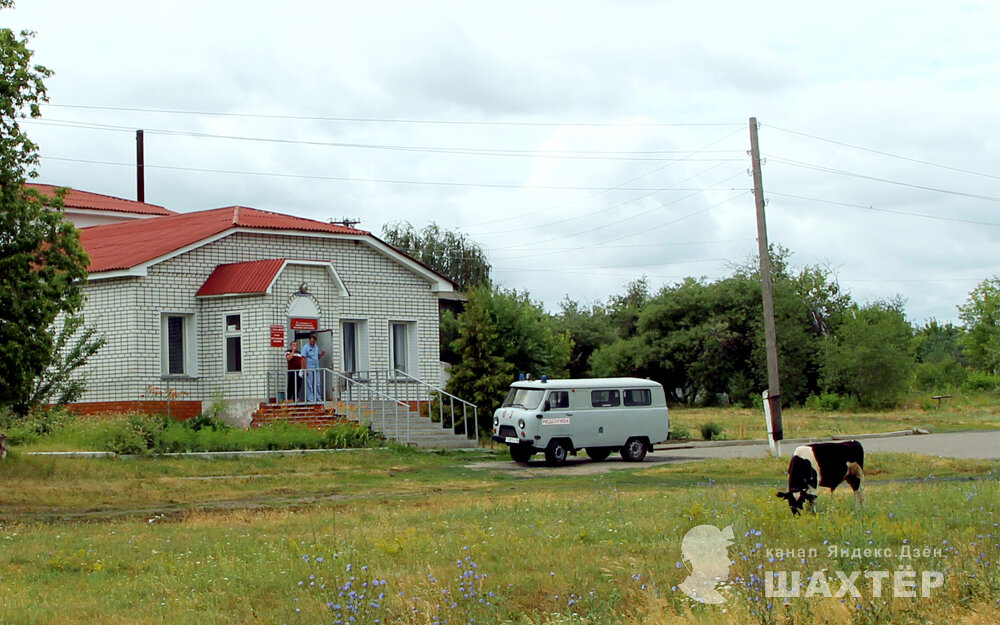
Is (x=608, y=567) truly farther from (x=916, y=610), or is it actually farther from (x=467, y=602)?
(x=916, y=610)

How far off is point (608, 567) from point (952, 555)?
2.85 meters

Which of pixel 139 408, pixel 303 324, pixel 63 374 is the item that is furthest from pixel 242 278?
pixel 63 374

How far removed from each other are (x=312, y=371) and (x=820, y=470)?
21928 mm

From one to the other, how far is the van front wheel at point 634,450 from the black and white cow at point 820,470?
52.3 ft

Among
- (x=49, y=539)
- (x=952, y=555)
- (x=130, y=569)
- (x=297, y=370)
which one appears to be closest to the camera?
(x=952, y=555)

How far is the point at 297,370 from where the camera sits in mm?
32625

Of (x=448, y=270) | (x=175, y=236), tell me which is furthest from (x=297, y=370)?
(x=448, y=270)

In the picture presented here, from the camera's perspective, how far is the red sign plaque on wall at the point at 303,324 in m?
33.7

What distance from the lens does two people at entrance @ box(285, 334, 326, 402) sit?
108 ft

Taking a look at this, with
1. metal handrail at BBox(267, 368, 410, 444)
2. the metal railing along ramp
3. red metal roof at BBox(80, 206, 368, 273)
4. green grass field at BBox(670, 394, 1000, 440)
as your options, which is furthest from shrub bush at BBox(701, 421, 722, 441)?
red metal roof at BBox(80, 206, 368, 273)

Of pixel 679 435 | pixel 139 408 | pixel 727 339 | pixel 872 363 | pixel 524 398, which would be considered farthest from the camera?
pixel 727 339

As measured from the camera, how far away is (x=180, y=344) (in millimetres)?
33688

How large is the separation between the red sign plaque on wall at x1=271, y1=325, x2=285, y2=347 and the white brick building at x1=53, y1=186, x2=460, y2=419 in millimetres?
28

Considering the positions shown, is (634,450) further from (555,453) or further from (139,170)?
(139,170)
